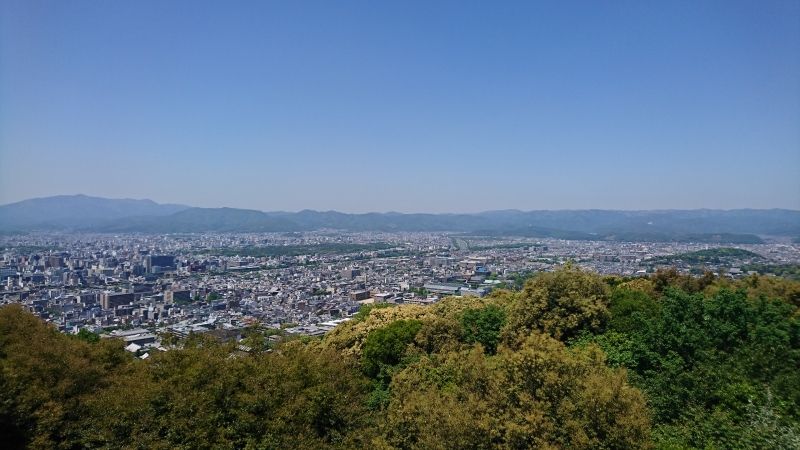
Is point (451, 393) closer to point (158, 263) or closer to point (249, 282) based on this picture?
point (249, 282)

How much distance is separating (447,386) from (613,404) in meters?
3.04

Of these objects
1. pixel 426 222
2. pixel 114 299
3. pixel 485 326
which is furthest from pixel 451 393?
pixel 426 222

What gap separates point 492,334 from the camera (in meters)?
12.6

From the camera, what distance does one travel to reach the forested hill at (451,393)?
6.34 meters

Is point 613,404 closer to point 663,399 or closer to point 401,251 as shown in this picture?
point 663,399

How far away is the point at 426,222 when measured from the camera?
6378 inches

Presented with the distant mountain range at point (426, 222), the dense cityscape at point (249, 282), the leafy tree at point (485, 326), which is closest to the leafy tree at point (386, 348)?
the leafy tree at point (485, 326)

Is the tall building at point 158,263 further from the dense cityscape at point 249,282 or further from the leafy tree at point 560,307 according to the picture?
the leafy tree at point 560,307

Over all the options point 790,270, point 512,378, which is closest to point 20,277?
point 512,378

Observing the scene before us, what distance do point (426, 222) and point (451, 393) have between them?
155 m

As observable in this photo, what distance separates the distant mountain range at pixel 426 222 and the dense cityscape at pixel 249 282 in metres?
50.9

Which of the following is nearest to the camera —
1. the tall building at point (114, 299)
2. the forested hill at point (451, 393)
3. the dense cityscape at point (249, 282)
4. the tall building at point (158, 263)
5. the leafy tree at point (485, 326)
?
the forested hill at point (451, 393)

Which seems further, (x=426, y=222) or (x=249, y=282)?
(x=426, y=222)

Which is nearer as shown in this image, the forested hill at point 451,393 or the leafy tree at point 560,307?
the forested hill at point 451,393
